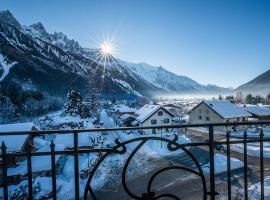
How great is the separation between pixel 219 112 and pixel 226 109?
1.97 meters

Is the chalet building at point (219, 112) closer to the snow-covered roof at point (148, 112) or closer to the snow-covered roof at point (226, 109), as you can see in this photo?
the snow-covered roof at point (226, 109)

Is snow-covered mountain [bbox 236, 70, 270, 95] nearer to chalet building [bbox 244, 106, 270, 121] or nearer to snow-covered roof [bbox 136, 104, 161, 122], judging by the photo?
chalet building [bbox 244, 106, 270, 121]

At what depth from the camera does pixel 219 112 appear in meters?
34.5

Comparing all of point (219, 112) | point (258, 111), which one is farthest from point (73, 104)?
point (258, 111)

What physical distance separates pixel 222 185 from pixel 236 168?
13.5 ft

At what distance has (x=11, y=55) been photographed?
83062 millimetres

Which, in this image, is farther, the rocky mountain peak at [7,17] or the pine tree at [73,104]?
the rocky mountain peak at [7,17]

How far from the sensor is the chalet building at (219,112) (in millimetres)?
34406

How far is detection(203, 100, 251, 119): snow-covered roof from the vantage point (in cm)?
3456

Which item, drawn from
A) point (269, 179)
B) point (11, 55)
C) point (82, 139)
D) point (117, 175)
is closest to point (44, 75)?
point (11, 55)

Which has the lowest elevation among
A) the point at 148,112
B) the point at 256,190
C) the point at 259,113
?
the point at 256,190

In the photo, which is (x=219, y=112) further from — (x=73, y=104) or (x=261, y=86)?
(x=261, y=86)

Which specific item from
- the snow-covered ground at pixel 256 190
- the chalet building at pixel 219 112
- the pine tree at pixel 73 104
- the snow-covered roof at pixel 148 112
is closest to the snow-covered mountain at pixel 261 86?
the chalet building at pixel 219 112

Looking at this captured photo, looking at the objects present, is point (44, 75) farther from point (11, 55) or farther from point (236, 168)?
Answer: point (236, 168)
